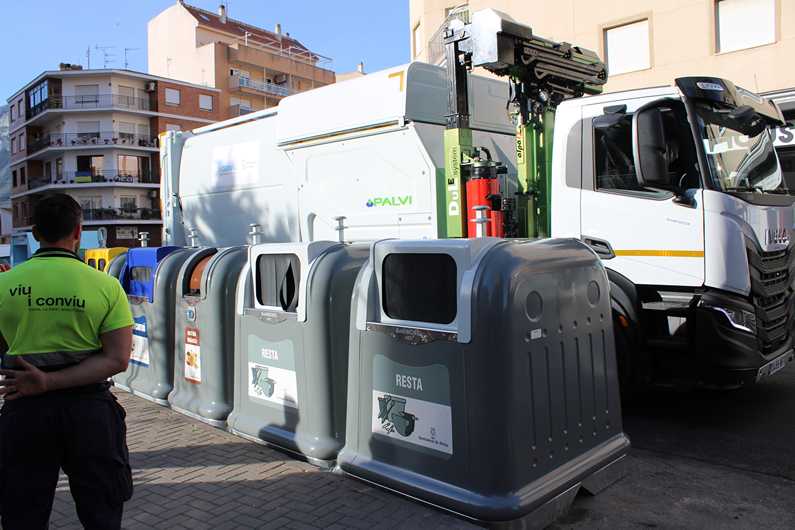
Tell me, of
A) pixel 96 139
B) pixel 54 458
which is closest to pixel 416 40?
pixel 54 458

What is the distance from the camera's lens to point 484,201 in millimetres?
5820

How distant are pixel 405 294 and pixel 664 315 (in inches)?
108

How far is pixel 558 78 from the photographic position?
21.7 feet

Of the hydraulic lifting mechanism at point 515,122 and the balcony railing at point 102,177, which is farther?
the balcony railing at point 102,177

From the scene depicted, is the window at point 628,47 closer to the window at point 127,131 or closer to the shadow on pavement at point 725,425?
the shadow on pavement at point 725,425

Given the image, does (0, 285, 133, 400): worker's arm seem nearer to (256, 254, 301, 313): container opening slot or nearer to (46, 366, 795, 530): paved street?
(46, 366, 795, 530): paved street

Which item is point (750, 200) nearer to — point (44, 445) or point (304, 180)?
point (304, 180)

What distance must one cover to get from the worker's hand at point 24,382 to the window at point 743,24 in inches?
653

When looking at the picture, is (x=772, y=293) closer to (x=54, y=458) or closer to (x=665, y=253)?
(x=665, y=253)

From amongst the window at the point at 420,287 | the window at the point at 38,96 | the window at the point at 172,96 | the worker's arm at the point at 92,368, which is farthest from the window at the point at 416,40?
the window at the point at 38,96

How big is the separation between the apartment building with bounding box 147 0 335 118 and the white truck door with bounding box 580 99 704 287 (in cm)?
5893


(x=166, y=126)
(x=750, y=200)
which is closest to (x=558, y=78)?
(x=750, y=200)

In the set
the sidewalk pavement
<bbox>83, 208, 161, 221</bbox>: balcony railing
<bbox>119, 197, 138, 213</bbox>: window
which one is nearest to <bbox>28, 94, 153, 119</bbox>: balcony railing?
<bbox>119, 197, 138, 213</bbox>: window

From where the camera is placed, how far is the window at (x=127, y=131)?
2210 inches
